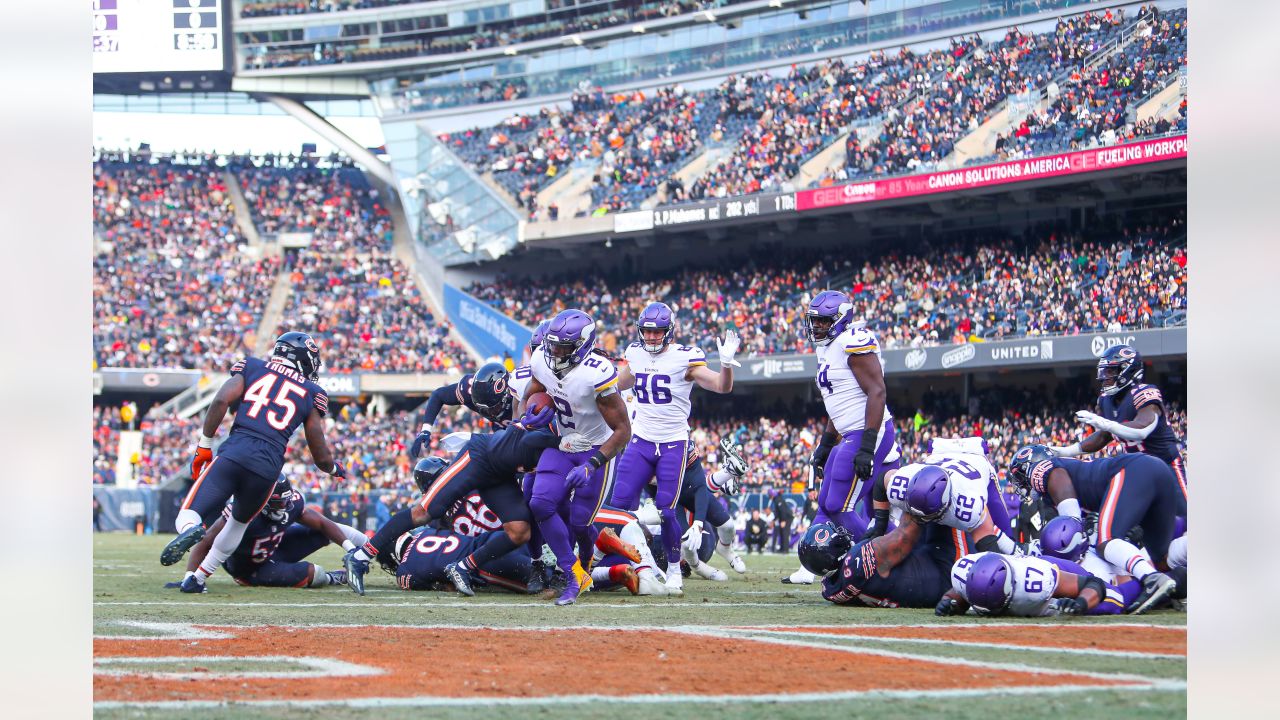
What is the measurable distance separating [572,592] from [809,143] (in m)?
24.7

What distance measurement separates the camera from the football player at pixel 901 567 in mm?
7586

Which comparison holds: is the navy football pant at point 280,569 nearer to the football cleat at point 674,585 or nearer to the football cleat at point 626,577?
the football cleat at point 626,577

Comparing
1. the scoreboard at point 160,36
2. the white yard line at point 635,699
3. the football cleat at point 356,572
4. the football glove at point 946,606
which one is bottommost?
the football cleat at point 356,572

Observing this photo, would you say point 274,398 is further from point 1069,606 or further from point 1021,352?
point 1021,352

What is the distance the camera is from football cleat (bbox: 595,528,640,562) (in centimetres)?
949

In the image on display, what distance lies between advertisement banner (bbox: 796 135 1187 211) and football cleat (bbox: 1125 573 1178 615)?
59.7 feet

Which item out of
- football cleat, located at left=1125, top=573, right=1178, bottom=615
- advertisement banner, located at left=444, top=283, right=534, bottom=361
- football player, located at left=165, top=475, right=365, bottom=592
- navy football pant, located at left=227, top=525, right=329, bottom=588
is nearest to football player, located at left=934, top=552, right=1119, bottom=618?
football cleat, located at left=1125, top=573, right=1178, bottom=615

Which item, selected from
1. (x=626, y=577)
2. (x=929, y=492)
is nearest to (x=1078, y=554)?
(x=929, y=492)

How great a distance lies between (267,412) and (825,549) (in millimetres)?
3955

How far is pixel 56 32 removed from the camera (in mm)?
3846

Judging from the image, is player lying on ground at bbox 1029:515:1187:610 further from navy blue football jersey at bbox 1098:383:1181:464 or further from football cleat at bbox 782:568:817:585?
football cleat at bbox 782:568:817:585

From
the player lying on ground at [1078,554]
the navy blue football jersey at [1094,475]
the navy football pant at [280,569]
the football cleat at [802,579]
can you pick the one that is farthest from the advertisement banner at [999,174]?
the navy football pant at [280,569]

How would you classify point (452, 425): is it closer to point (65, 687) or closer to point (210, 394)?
point (210, 394)

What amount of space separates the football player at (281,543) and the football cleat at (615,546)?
1735 millimetres
